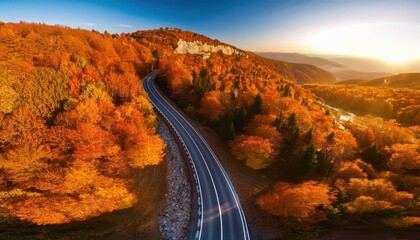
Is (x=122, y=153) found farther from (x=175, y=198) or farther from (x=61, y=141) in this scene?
(x=175, y=198)

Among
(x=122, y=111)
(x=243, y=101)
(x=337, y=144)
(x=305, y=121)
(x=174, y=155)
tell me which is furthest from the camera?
(x=243, y=101)

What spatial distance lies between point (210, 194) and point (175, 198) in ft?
20.6

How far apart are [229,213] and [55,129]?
3033 centimetres

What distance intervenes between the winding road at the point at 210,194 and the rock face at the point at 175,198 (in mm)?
1860

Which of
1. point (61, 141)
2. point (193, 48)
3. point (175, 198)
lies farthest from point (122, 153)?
point (193, 48)

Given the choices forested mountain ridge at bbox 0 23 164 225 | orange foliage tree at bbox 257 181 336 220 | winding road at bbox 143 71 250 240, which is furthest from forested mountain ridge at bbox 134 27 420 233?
forested mountain ridge at bbox 0 23 164 225

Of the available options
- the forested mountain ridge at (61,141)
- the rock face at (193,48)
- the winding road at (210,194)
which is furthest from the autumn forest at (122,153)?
the rock face at (193,48)

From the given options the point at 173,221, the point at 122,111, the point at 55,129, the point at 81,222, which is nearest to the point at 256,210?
the point at 173,221

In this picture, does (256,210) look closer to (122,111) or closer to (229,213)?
(229,213)

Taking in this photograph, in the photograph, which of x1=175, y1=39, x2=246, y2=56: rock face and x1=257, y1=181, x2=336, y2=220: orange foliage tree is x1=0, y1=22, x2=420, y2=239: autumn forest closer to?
x1=257, y1=181, x2=336, y2=220: orange foliage tree

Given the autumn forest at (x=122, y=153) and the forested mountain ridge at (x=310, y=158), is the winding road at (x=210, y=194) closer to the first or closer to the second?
the autumn forest at (x=122, y=153)

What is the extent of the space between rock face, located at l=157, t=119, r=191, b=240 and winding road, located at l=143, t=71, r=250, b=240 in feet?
6.10

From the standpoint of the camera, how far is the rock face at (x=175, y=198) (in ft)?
108

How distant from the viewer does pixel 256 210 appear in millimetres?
38062
